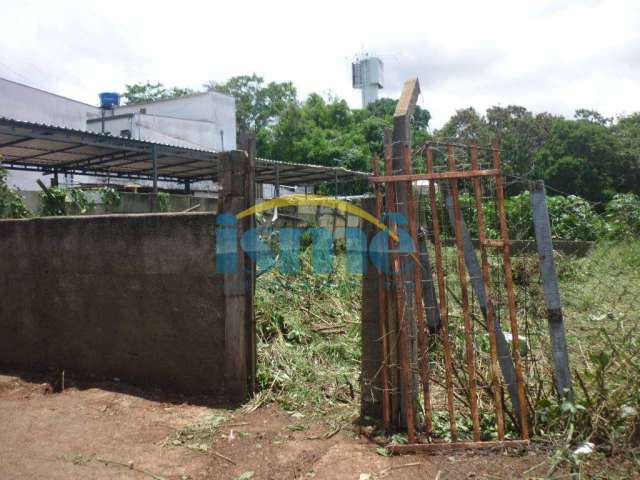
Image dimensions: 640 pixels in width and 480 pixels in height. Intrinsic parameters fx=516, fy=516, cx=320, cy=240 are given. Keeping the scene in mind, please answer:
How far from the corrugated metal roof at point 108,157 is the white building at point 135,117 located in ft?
14.9

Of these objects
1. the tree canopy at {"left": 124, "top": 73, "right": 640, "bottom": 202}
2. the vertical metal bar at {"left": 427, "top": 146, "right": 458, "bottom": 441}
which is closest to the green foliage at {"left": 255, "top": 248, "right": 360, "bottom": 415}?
the vertical metal bar at {"left": 427, "top": 146, "right": 458, "bottom": 441}

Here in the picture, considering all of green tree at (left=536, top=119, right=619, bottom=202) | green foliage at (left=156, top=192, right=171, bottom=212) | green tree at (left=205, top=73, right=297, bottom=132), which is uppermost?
green tree at (left=205, top=73, right=297, bottom=132)

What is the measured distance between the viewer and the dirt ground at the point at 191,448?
120 inches

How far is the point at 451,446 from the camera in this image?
3145mm

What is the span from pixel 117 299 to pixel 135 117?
66.9 ft

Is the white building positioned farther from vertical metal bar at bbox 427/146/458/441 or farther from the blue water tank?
vertical metal bar at bbox 427/146/458/441

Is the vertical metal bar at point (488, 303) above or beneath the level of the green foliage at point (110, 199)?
beneath

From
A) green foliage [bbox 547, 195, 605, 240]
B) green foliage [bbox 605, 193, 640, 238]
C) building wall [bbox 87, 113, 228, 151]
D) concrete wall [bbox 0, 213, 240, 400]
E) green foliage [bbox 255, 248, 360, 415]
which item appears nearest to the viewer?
green foliage [bbox 255, 248, 360, 415]

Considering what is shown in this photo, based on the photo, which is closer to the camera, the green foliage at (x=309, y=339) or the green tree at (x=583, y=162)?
the green foliage at (x=309, y=339)

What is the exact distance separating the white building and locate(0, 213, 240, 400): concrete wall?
1336cm

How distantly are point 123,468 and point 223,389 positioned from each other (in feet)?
3.78

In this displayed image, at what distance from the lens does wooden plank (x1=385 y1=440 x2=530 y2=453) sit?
10.1 ft

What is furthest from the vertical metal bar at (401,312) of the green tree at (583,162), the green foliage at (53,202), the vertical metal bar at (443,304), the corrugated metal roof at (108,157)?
the green tree at (583,162)

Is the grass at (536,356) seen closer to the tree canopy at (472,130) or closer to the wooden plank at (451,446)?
the wooden plank at (451,446)
